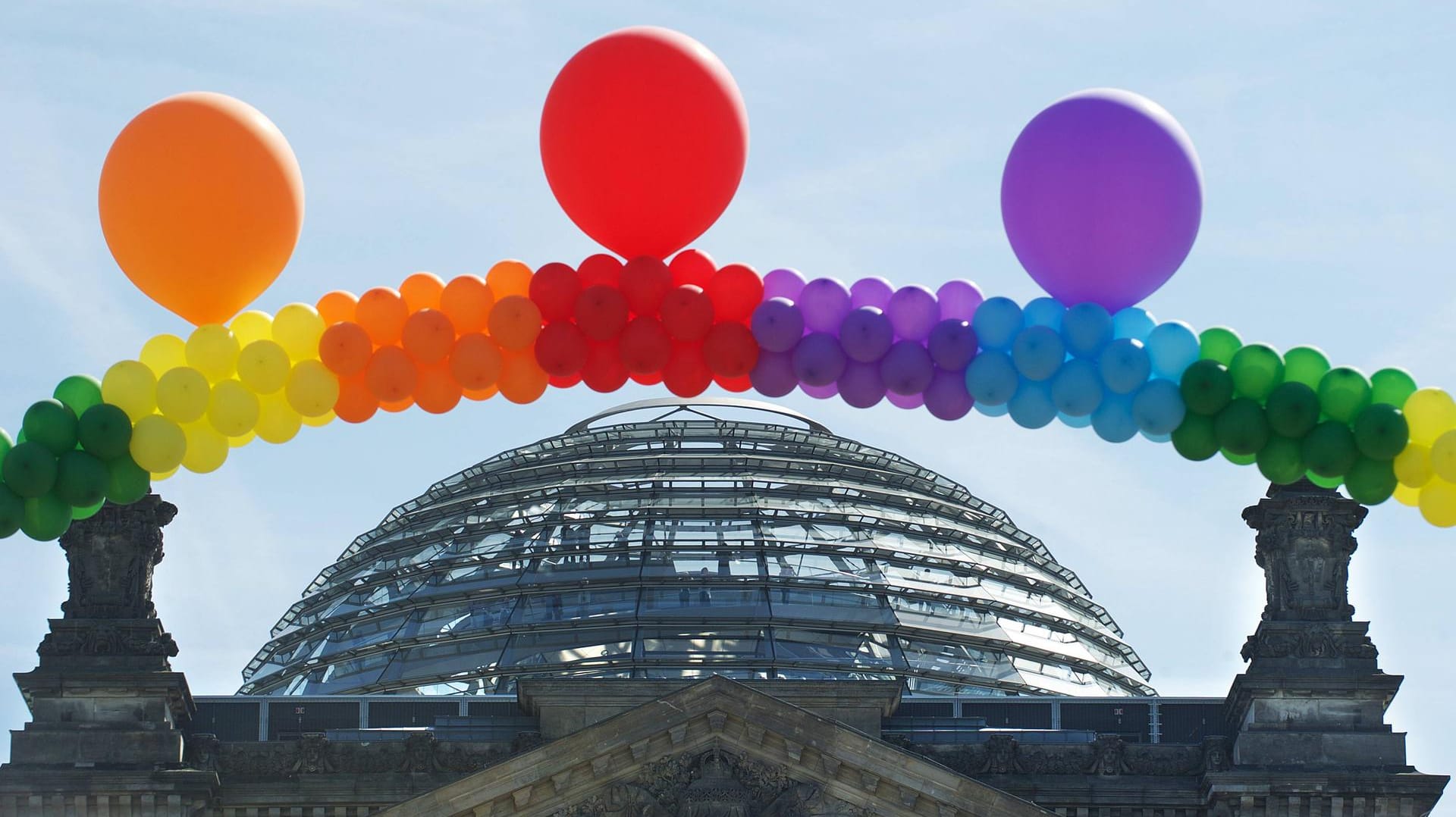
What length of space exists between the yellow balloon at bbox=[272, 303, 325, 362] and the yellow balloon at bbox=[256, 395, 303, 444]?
0.58 metres

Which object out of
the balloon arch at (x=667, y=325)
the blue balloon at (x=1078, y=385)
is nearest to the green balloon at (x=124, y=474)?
the balloon arch at (x=667, y=325)

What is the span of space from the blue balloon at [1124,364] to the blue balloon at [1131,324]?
0.09 m

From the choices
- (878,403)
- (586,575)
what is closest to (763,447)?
(586,575)

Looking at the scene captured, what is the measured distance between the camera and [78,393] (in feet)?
131

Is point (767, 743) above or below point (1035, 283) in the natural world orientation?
below

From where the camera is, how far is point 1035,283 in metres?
39.3

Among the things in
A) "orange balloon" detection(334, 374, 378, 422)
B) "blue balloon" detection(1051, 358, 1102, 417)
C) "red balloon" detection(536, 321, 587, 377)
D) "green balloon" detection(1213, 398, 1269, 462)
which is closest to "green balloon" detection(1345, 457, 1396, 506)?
"green balloon" detection(1213, 398, 1269, 462)

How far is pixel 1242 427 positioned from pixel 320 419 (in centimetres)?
1098

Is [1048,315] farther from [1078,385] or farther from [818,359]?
[818,359]

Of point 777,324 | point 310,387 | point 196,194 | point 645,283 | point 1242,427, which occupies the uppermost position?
point 196,194

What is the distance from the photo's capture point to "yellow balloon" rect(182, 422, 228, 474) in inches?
1569

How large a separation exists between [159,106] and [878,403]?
9.27 meters

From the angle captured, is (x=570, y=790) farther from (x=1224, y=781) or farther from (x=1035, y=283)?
(x=1035, y=283)

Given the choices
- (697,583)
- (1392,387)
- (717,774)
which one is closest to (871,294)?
(1392,387)
